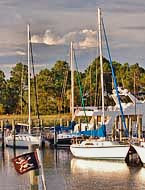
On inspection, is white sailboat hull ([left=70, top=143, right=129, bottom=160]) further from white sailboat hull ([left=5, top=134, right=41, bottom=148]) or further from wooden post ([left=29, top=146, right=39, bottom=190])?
wooden post ([left=29, top=146, right=39, bottom=190])

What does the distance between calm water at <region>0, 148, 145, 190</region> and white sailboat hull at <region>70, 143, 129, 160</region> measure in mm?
511

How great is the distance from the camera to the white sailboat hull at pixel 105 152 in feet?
176

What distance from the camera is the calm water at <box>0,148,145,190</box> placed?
136ft

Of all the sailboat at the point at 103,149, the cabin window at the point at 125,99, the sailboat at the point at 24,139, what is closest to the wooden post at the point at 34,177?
the sailboat at the point at 103,149

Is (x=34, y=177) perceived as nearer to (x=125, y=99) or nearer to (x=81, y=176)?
(x=81, y=176)

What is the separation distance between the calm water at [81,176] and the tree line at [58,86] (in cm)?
3073

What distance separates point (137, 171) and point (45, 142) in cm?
2576

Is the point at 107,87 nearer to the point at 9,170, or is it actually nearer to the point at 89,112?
the point at 89,112

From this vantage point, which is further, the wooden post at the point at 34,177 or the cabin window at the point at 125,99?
the cabin window at the point at 125,99

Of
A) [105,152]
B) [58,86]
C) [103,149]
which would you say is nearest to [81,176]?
[103,149]

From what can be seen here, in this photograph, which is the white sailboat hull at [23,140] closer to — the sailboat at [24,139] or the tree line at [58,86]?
the sailboat at [24,139]

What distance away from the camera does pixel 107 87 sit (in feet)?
342

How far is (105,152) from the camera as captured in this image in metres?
54.2

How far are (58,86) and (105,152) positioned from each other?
174 ft
